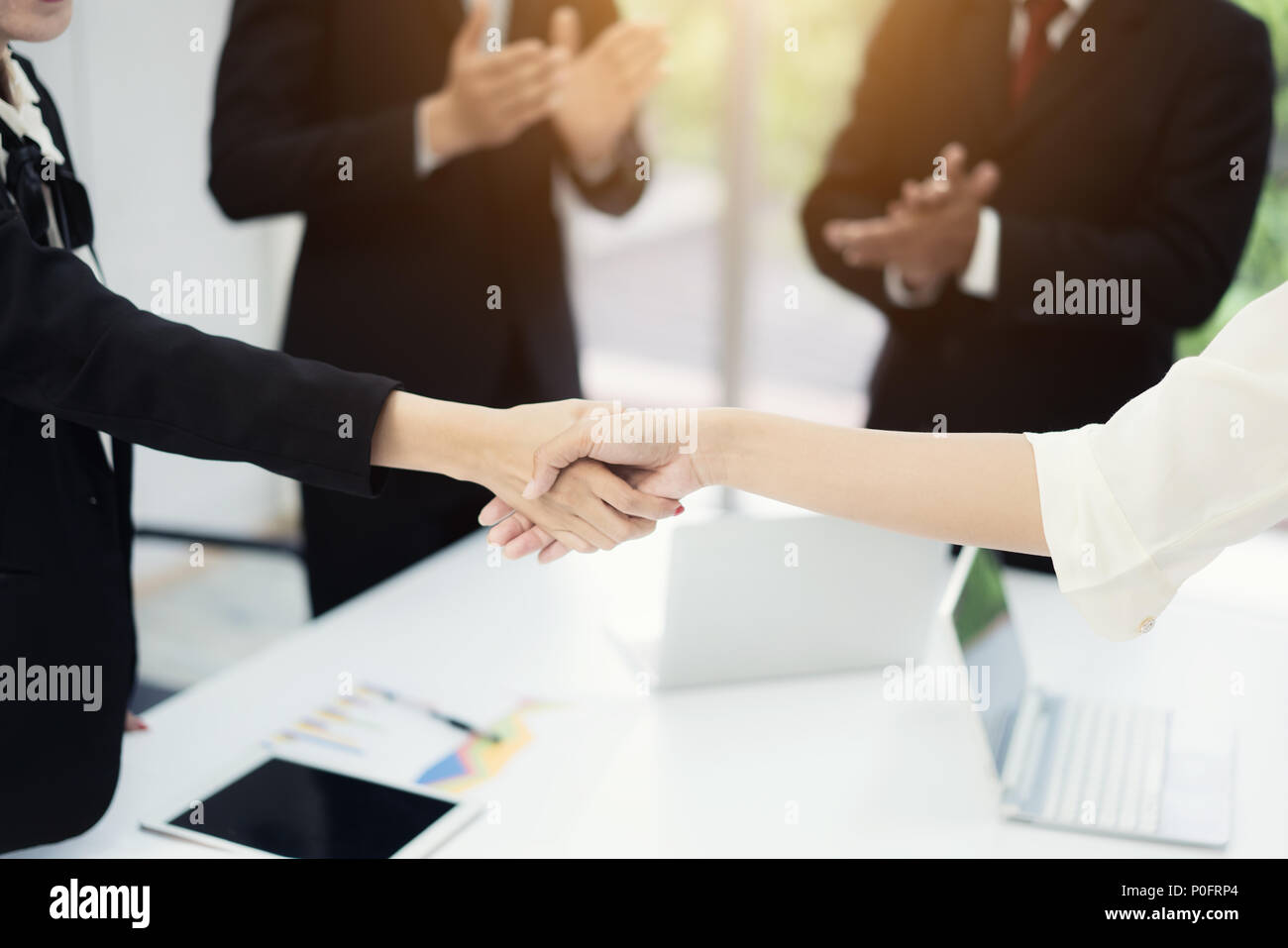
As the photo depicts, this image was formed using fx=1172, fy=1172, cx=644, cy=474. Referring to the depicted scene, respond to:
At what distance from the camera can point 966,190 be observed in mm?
2078

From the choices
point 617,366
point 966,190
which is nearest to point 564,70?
point 966,190

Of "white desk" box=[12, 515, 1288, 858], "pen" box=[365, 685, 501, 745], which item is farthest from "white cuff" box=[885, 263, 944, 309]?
"pen" box=[365, 685, 501, 745]

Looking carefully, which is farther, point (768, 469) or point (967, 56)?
point (967, 56)

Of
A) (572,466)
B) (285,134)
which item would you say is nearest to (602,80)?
(285,134)

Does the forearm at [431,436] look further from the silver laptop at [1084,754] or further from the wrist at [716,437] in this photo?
the silver laptop at [1084,754]

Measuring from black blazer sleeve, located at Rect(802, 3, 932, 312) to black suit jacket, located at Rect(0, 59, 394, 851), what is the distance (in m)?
1.40

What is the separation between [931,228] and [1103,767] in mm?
1142

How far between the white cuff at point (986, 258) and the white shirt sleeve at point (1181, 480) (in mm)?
1050

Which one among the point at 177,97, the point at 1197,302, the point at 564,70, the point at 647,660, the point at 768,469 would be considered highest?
the point at 177,97

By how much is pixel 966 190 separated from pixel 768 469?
1.01m

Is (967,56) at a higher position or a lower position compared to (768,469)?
higher

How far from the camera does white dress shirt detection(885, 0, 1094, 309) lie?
81.5 inches

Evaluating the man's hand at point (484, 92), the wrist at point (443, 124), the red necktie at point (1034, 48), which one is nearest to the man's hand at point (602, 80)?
the man's hand at point (484, 92)
